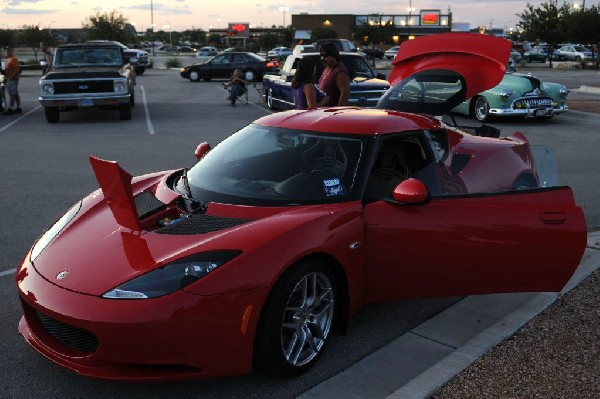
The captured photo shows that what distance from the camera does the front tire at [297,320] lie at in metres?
3.37

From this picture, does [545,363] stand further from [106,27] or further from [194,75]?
[106,27]

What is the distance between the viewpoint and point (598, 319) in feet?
14.0

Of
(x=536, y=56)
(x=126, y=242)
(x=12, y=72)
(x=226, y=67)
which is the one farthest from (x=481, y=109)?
(x=536, y=56)

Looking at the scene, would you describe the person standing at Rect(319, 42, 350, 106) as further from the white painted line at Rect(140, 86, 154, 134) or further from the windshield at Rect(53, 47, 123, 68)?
the windshield at Rect(53, 47, 123, 68)

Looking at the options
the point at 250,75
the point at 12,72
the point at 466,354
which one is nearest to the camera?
the point at 466,354

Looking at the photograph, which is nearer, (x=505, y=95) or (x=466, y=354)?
(x=466, y=354)

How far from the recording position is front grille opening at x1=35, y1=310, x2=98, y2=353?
3.20m

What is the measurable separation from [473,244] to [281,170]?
1.37 meters

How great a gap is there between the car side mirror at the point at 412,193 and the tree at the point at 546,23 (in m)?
48.8

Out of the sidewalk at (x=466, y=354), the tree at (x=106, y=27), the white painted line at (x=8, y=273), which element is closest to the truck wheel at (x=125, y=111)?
the white painted line at (x=8, y=273)

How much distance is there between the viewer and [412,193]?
387 centimetres

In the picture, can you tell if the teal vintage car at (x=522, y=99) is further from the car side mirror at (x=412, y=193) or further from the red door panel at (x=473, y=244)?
the car side mirror at (x=412, y=193)

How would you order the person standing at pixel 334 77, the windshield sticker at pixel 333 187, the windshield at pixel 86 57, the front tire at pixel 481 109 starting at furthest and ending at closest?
the windshield at pixel 86 57, the front tire at pixel 481 109, the person standing at pixel 334 77, the windshield sticker at pixel 333 187

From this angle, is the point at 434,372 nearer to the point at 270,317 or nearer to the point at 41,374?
the point at 270,317
